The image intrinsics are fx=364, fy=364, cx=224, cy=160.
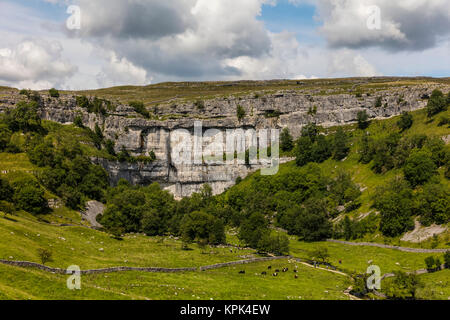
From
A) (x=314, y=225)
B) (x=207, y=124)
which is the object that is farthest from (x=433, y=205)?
(x=207, y=124)

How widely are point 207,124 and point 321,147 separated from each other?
62052mm

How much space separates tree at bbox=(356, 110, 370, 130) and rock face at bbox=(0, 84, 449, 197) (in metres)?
8.00

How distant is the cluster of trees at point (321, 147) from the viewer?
15262cm

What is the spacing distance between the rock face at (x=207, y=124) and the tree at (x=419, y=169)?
235ft

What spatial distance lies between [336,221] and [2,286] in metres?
97.2

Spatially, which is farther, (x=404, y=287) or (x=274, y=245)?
(x=274, y=245)

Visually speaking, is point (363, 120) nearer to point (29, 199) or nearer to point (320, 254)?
point (320, 254)

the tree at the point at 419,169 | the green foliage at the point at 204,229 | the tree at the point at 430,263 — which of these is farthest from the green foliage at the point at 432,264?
the green foliage at the point at 204,229

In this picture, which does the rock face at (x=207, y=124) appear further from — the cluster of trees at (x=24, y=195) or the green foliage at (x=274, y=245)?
the green foliage at (x=274, y=245)

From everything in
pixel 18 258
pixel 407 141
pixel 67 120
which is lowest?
pixel 18 258

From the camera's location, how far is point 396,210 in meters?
94.2

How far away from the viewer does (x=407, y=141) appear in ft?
406
